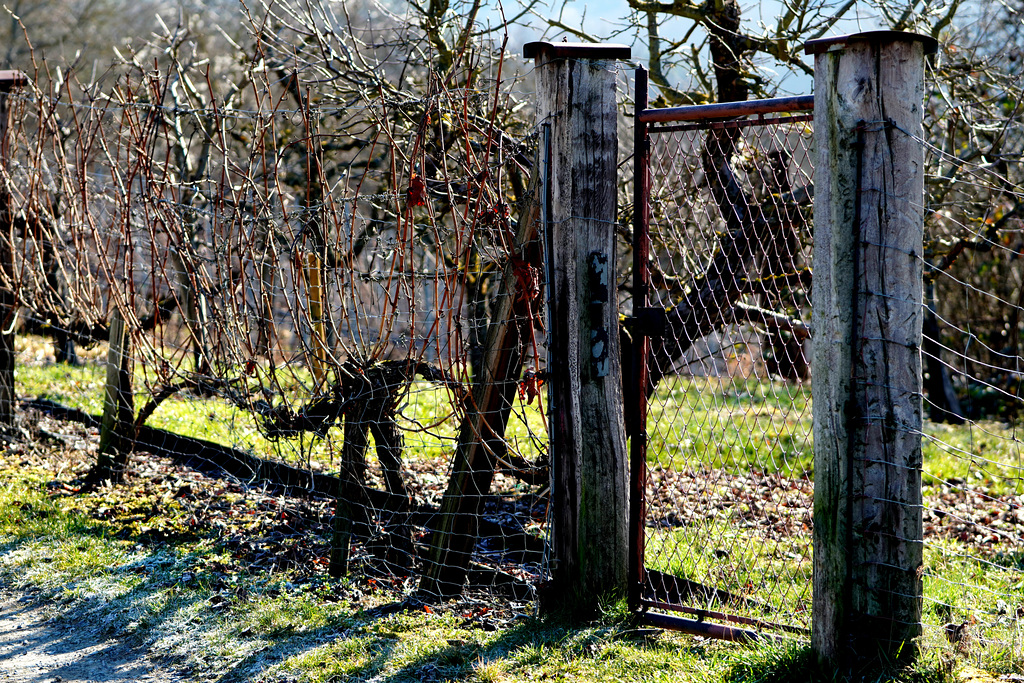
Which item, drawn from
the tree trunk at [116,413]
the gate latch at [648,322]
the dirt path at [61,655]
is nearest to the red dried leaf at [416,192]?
the gate latch at [648,322]

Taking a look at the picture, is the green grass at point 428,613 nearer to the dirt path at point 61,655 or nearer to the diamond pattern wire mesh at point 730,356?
the diamond pattern wire mesh at point 730,356

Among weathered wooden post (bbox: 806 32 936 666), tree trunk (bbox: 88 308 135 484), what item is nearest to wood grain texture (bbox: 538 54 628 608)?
weathered wooden post (bbox: 806 32 936 666)

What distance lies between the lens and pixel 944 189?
589cm

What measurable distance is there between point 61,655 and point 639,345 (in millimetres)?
2735

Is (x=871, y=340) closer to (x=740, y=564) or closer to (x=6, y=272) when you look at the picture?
(x=740, y=564)

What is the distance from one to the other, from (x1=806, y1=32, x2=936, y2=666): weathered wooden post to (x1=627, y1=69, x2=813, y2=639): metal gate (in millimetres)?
253

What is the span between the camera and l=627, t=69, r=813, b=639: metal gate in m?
3.42

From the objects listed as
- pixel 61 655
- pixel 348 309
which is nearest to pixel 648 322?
pixel 348 309

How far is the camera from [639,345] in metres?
3.48

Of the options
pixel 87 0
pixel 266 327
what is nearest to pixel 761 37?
pixel 266 327

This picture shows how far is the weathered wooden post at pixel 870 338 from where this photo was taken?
2697 mm

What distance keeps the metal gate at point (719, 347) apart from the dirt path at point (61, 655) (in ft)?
6.81

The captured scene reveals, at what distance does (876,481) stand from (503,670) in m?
1.49

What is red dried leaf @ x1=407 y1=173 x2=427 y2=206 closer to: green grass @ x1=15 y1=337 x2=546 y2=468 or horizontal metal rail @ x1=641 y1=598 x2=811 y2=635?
horizontal metal rail @ x1=641 y1=598 x2=811 y2=635
